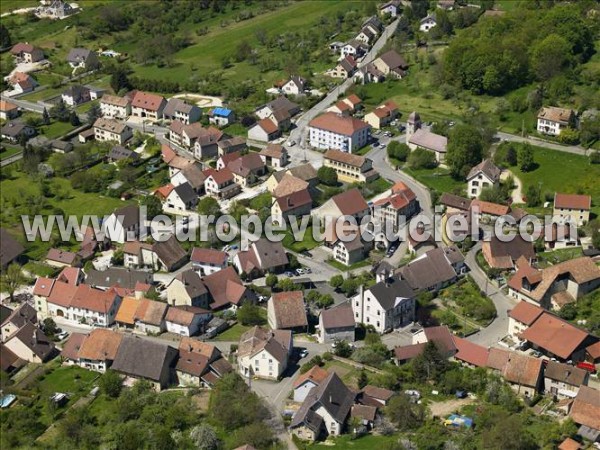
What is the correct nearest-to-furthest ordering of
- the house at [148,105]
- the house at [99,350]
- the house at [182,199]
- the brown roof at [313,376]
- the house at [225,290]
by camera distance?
the brown roof at [313,376] < the house at [99,350] < the house at [225,290] < the house at [182,199] < the house at [148,105]

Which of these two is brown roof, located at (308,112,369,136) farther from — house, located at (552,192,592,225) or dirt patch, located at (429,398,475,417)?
dirt patch, located at (429,398,475,417)

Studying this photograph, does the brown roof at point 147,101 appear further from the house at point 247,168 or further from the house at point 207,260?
the house at point 207,260

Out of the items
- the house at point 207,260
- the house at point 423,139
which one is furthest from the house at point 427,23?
the house at point 207,260

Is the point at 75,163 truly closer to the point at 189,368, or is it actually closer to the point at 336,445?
the point at 189,368

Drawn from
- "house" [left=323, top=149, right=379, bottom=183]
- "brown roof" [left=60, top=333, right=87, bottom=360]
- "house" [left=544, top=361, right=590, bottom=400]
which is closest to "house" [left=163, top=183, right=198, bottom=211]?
"house" [left=323, top=149, right=379, bottom=183]

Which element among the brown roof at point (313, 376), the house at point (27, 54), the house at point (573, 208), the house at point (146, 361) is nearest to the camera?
the brown roof at point (313, 376)

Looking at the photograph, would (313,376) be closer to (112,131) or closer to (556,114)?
(556,114)

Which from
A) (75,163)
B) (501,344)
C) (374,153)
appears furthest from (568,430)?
(75,163)
